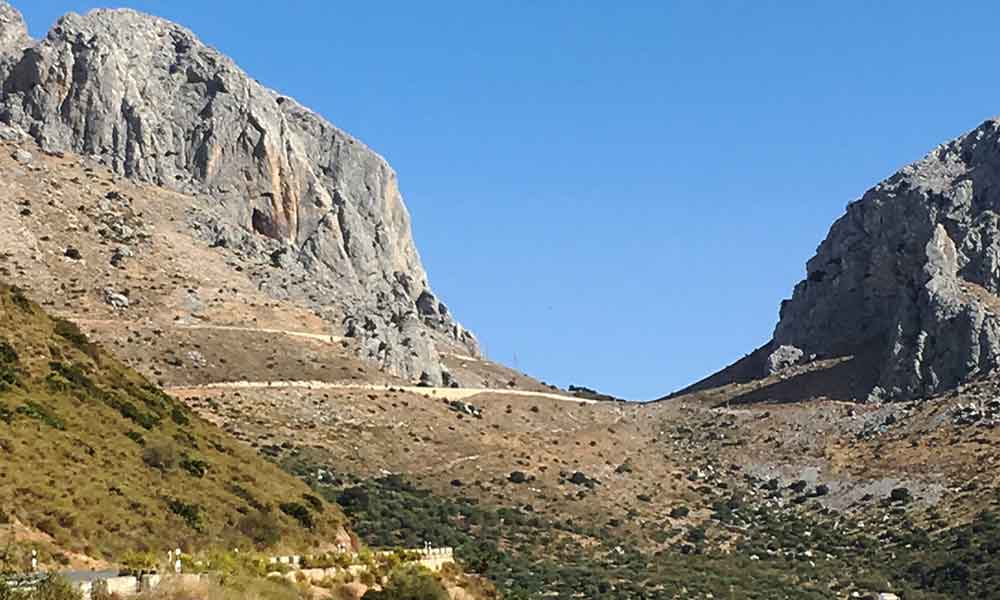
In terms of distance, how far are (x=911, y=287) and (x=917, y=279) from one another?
0.87 metres

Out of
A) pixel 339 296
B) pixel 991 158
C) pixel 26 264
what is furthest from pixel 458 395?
pixel 991 158

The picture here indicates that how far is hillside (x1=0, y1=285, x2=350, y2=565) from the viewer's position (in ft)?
122

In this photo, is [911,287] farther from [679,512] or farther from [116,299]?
[116,299]

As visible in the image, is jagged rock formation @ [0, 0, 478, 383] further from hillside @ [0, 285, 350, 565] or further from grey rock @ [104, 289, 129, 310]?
hillside @ [0, 285, 350, 565]

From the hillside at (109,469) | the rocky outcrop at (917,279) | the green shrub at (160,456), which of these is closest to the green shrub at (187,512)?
the hillside at (109,469)

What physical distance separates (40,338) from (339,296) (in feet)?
281

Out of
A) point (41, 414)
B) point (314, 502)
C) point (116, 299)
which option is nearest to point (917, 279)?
point (116, 299)

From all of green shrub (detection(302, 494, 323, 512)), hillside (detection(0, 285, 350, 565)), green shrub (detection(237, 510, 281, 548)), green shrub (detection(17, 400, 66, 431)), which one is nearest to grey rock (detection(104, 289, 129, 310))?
hillside (detection(0, 285, 350, 565))

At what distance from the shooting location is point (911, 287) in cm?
12706

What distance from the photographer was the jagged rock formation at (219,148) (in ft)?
445

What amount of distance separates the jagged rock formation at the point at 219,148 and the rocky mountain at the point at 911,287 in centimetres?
3793

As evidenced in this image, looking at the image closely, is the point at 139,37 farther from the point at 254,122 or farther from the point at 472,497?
the point at 472,497

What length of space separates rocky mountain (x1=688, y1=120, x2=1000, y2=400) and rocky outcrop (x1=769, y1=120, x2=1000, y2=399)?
9 cm

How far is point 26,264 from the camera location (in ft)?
372
